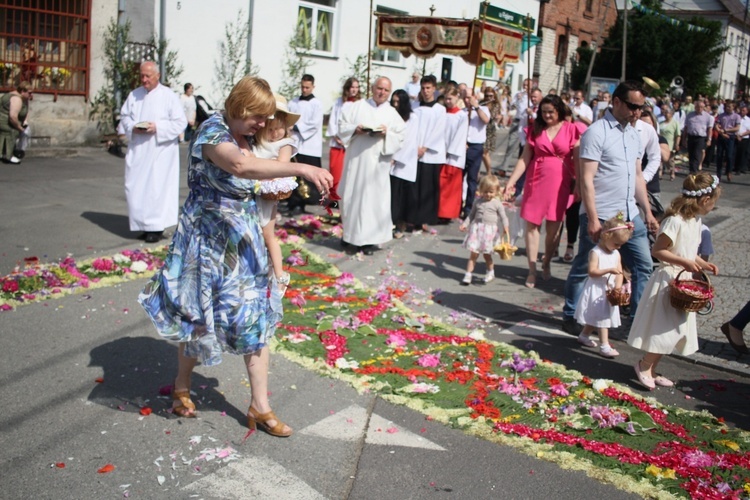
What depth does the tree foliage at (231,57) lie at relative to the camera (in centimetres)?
2025

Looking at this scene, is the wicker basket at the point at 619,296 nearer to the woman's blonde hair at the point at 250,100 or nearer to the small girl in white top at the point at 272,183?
the small girl in white top at the point at 272,183

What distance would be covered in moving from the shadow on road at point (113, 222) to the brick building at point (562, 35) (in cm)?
3256

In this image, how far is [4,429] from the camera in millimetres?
4438

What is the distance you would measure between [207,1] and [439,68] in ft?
40.6

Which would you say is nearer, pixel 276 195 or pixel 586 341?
pixel 276 195

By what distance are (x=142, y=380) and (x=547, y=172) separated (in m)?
4.96

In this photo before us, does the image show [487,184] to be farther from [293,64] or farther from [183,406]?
[293,64]

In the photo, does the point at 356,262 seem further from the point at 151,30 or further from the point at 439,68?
the point at 439,68

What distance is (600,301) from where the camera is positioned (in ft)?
21.3

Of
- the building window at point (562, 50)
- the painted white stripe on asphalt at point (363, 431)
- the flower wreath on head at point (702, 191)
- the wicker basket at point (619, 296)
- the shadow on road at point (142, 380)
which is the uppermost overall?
the building window at point (562, 50)

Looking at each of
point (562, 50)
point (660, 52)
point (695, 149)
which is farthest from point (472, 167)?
point (562, 50)

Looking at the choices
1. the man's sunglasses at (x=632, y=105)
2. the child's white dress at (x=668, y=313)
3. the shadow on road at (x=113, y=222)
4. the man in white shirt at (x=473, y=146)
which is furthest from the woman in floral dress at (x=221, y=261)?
the man in white shirt at (x=473, y=146)

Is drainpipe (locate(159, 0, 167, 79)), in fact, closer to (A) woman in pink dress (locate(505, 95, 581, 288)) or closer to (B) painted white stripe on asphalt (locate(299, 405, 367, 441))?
(A) woman in pink dress (locate(505, 95, 581, 288))

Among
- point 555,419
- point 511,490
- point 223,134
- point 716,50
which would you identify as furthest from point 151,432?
point 716,50
